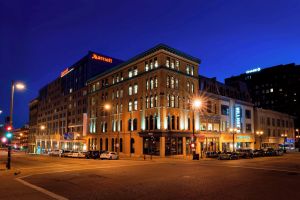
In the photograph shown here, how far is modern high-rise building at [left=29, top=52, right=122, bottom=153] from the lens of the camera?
8769 centimetres

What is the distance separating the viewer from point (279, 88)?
502 ft

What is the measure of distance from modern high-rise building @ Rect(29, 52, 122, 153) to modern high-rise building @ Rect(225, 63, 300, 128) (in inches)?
3326

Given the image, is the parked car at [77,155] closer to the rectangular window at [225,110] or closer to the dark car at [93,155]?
the dark car at [93,155]

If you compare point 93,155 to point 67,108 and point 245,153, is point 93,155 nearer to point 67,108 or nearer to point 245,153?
point 245,153

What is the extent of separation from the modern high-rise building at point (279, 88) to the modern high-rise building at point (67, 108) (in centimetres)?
8448

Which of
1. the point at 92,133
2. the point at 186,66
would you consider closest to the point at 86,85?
the point at 92,133

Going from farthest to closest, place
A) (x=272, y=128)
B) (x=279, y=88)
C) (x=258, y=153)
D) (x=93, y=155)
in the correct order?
(x=279, y=88) < (x=272, y=128) < (x=258, y=153) < (x=93, y=155)

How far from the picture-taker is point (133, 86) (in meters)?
59.9

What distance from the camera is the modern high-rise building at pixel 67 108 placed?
87.7 meters

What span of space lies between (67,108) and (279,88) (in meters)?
116

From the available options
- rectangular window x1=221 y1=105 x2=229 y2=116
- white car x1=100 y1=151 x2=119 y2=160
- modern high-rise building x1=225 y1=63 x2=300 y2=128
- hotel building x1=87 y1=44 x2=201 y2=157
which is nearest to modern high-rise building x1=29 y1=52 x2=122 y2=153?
hotel building x1=87 y1=44 x2=201 y2=157

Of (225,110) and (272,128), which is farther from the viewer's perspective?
(272,128)

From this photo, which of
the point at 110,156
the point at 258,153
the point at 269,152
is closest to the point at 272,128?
the point at 269,152

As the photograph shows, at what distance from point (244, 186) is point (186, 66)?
141 ft
